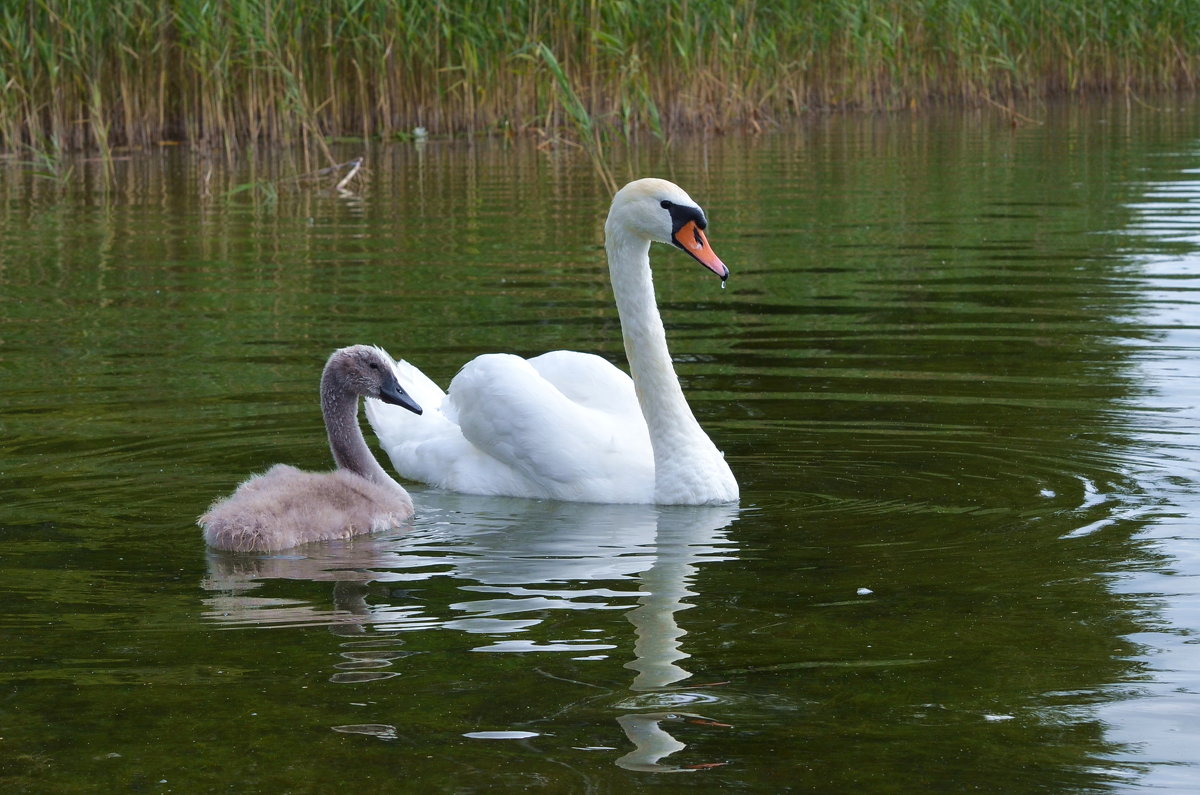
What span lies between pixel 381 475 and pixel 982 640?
8.22 feet

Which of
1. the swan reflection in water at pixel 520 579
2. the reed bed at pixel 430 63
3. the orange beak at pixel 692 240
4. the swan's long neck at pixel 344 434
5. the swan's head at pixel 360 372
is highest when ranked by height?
the reed bed at pixel 430 63

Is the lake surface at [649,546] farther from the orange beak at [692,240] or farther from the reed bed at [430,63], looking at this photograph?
the reed bed at [430,63]

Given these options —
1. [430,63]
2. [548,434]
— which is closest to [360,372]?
[548,434]

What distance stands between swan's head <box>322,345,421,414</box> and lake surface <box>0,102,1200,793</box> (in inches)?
19.6

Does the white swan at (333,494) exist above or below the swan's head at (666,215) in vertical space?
below

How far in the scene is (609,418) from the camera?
658cm

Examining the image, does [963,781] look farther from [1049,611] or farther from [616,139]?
[616,139]

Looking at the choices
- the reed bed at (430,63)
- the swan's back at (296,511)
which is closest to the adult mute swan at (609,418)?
the swan's back at (296,511)

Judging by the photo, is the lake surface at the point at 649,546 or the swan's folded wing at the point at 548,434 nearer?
the lake surface at the point at 649,546

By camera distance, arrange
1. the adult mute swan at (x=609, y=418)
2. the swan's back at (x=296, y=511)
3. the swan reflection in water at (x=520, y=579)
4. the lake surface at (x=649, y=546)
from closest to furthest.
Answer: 1. the lake surface at (x=649, y=546)
2. the swan reflection in water at (x=520, y=579)
3. the swan's back at (x=296, y=511)
4. the adult mute swan at (x=609, y=418)

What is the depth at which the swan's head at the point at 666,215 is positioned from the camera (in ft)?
19.9

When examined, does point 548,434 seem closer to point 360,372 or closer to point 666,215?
point 360,372

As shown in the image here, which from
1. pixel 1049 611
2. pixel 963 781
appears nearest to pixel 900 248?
pixel 1049 611

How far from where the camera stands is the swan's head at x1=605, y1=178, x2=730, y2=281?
6062 millimetres
